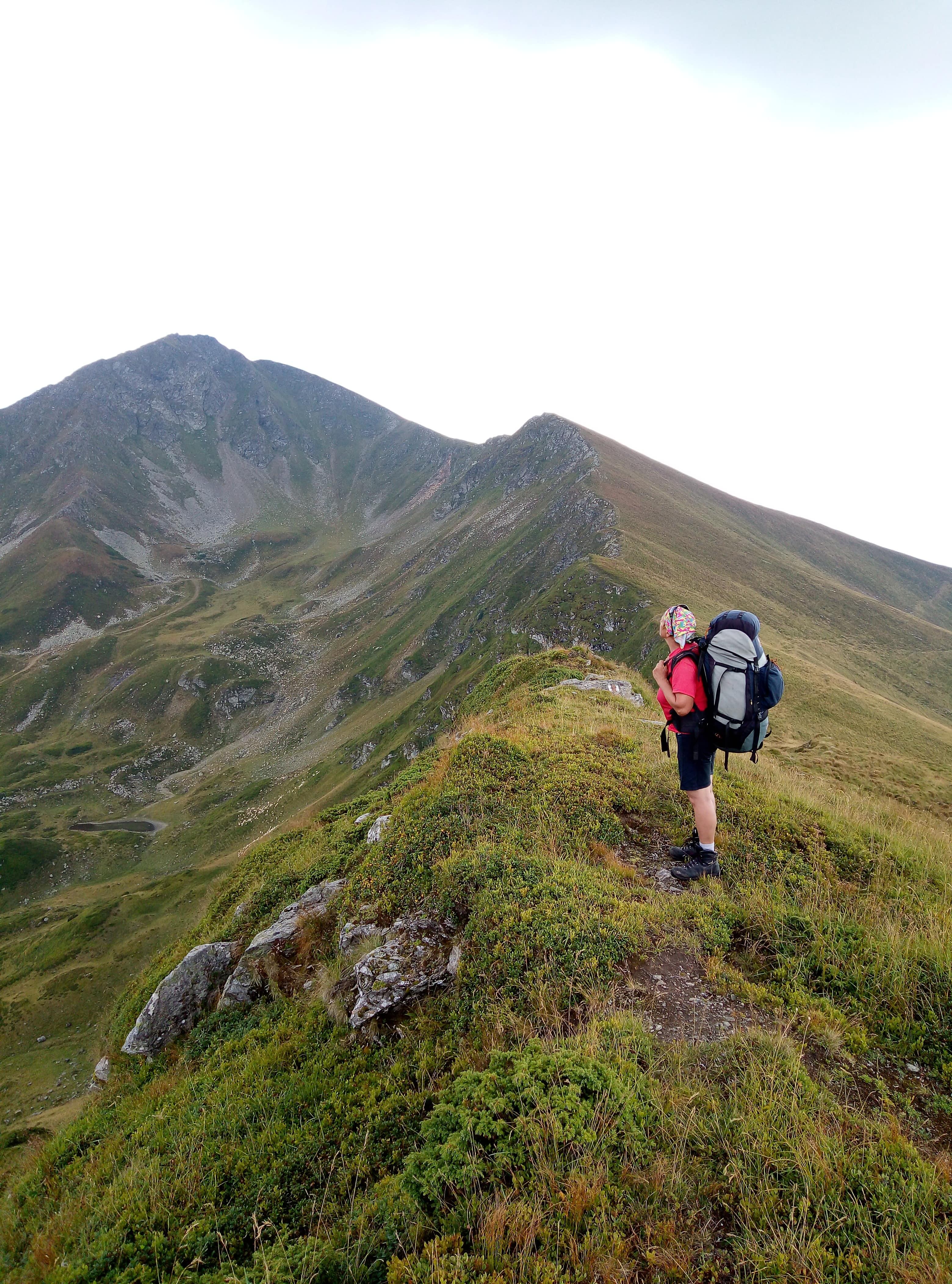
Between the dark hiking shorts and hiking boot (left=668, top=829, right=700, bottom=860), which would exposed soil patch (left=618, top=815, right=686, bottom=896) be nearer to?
hiking boot (left=668, top=829, right=700, bottom=860)

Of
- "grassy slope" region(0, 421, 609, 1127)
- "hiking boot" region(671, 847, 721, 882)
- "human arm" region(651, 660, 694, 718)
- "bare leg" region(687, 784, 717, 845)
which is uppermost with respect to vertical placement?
"human arm" region(651, 660, 694, 718)

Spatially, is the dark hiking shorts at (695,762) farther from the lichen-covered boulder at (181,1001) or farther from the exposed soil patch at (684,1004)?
the lichen-covered boulder at (181,1001)

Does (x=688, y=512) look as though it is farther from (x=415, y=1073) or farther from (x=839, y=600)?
(x=415, y=1073)

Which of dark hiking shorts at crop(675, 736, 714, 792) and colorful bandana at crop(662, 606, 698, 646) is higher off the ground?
colorful bandana at crop(662, 606, 698, 646)

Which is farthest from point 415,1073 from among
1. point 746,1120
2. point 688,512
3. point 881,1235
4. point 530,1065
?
point 688,512

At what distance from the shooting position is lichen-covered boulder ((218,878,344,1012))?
849cm

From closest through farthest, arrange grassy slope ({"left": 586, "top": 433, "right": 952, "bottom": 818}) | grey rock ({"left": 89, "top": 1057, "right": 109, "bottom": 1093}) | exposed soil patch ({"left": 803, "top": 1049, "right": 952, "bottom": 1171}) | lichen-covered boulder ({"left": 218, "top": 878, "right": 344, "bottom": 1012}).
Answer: exposed soil patch ({"left": 803, "top": 1049, "right": 952, "bottom": 1171}) < lichen-covered boulder ({"left": 218, "top": 878, "right": 344, "bottom": 1012}) < grey rock ({"left": 89, "top": 1057, "right": 109, "bottom": 1093}) < grassy slope ({"left": 586, "top": 433, "right": 952, "bottom": 818})

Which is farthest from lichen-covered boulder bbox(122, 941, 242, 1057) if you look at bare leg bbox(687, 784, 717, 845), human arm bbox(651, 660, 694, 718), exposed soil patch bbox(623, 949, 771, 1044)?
human arm bbox(651, 660, 694, 718)

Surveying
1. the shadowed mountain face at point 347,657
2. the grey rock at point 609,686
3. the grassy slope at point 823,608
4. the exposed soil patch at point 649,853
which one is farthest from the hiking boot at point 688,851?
the shadowed mountain face at point 347,657

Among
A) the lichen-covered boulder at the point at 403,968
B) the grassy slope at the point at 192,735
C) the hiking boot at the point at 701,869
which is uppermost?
the hiking boot at the point at 701,869

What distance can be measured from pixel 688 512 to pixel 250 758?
303 ft

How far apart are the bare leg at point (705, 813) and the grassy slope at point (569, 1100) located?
2.10ft

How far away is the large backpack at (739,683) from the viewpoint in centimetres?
661

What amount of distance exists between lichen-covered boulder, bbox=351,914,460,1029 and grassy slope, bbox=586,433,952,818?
1992 cm
